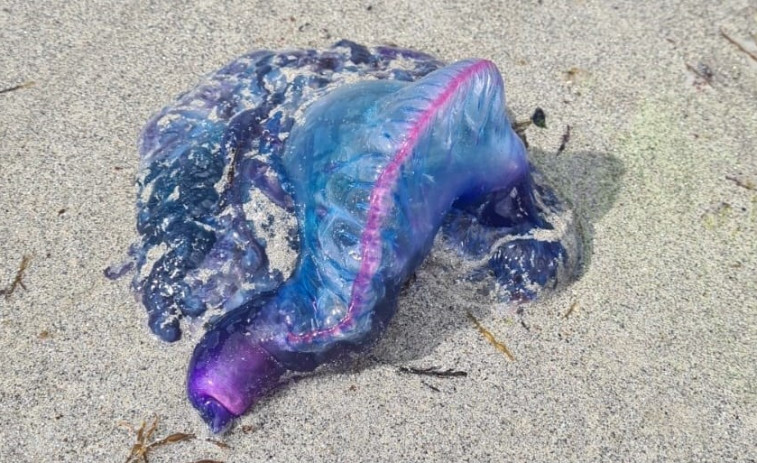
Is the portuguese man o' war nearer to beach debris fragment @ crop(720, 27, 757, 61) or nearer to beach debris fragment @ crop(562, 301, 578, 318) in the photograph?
beach debris fragment @ crop(562, 301, 578, 318)

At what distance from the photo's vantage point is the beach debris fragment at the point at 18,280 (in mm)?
2654

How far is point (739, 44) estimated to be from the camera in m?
3.68

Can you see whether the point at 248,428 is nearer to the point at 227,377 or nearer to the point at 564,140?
the point at 227,377

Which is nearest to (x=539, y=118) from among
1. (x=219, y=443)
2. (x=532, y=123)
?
(x=532, y=123)

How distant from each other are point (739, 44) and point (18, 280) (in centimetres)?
287

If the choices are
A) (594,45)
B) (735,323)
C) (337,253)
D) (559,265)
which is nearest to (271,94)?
(337,253)

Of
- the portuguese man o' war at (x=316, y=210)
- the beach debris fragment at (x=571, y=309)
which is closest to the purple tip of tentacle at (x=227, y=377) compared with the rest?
the portuguese man o' war at (x=316, y=210)

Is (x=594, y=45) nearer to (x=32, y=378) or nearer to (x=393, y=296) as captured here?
(x=393, y=296)

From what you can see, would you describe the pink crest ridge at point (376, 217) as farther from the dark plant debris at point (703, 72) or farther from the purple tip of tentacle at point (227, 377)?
the dark plant debris at point (703, 72)

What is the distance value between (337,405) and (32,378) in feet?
2.73

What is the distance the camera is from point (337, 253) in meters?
2.33

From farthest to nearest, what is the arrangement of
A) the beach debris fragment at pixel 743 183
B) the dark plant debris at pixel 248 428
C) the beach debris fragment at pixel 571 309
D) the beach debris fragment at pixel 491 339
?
the beach debris fragment at pixel 743 183, the beach debris fragment at pixel 571 309, the beach debris fragment at pixel 491 339, the dark plant debris at pixel 248 428

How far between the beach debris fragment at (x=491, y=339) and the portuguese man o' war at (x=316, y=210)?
116mm

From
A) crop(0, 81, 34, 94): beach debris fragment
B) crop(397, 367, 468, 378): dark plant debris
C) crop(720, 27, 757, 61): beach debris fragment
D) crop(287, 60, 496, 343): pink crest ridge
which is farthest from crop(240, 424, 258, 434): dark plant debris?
crop(720, 27, 757, 61): beach debris fragment
